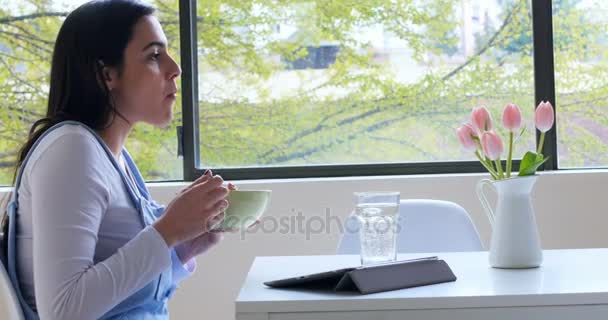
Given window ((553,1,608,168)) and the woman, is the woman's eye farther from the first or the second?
window ((553,1,608,168))

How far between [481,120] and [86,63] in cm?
75

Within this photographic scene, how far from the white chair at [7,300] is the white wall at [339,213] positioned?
5.37ft

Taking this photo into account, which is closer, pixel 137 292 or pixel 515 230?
pixel 137 292

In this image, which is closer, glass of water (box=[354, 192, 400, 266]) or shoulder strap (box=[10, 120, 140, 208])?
shoulder strap (box=[10, 120, 140, 208])

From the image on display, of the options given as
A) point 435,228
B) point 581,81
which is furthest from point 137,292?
point 581,81

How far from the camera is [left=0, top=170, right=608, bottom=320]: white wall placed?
283 centimetres

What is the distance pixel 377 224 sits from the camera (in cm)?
148

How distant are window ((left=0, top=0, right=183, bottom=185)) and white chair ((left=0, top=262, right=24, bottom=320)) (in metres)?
1.84

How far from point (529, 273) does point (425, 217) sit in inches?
26.0

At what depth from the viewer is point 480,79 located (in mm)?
3020

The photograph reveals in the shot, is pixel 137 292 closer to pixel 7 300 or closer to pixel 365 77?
pixel 7 300

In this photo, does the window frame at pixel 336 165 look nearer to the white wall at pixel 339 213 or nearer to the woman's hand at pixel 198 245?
the white wall at pixel 339 213

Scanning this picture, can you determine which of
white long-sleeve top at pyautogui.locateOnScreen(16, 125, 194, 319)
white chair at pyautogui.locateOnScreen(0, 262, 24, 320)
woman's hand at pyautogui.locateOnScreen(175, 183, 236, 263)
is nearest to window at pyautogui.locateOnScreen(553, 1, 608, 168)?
woman's hand at pyautogui.locateOnScreen(175, 183, 236, 263)

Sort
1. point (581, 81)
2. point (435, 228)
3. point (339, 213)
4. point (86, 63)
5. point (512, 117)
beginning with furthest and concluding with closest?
point (581, 81) → point (339, 213) → point (435, 228) → point (512, 117) → point (86, 63)
